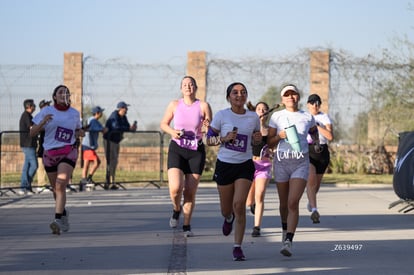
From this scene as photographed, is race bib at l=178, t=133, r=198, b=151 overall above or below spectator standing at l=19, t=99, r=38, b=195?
above

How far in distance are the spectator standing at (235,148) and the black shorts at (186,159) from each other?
1831mm

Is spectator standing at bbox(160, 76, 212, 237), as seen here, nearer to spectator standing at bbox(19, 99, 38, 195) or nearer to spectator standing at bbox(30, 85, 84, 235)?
spectator standing at bbox(30, 85, 84, 235)

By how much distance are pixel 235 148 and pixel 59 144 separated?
3.27 meters

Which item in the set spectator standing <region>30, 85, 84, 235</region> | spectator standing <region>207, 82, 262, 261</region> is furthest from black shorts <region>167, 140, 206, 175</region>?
spectator standing <region>207, 82, 262, 261</region>

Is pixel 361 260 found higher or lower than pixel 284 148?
lower

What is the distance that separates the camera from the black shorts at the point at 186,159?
12.6 m

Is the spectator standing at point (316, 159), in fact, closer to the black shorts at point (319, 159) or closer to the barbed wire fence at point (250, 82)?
the black shorts at point (319, 159)

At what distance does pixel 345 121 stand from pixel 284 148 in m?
18.7

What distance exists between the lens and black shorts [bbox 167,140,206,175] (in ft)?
41.3

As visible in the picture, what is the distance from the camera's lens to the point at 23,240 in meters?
12.2

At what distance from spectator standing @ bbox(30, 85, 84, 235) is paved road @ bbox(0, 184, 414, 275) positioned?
502 millimetres

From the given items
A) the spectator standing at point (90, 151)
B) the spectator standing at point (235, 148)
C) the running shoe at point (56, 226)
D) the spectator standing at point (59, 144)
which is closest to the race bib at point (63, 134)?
the spectator standing at point (59, 144)

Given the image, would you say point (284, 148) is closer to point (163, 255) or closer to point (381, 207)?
point (163, 255)

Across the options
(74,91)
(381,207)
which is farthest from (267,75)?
(381,207)
